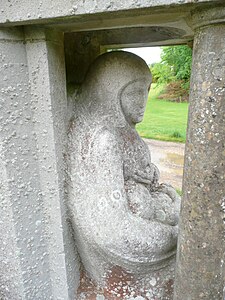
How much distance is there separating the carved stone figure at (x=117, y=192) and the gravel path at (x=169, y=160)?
2305 mm

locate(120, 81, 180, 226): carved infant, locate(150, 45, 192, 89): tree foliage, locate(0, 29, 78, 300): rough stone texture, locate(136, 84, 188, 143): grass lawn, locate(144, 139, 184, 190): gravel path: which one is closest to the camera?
locate(0, 29, 78, 300): rough stone texture

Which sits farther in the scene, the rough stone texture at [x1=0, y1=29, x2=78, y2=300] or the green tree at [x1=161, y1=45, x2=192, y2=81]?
the green tree at [x1=161, y1=45, x2=192, y2=81]

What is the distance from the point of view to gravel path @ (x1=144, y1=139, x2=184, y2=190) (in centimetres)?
399

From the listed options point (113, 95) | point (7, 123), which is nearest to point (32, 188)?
point (7, 123)

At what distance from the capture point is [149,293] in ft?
4.50

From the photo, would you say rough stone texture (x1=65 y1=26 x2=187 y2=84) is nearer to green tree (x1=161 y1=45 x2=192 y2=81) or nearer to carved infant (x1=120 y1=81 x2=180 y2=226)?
carved infant (x1=120 y1=81 x2=180 y2=226)

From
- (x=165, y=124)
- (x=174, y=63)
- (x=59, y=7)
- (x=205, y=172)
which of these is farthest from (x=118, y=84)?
(x=174, y=63)

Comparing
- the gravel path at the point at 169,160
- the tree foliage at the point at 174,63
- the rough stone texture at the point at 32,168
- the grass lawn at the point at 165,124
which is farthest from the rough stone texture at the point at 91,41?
the tree foliage at the point at 174,63

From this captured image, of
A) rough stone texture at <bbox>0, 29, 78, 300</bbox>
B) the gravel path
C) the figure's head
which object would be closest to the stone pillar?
the figure's head

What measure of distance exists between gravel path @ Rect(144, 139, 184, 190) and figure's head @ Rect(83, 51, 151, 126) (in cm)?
247

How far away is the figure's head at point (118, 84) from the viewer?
126cm

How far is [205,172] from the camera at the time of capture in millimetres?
901

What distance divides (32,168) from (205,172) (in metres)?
0.70

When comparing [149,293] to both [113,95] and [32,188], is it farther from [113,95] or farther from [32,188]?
[113,95]
